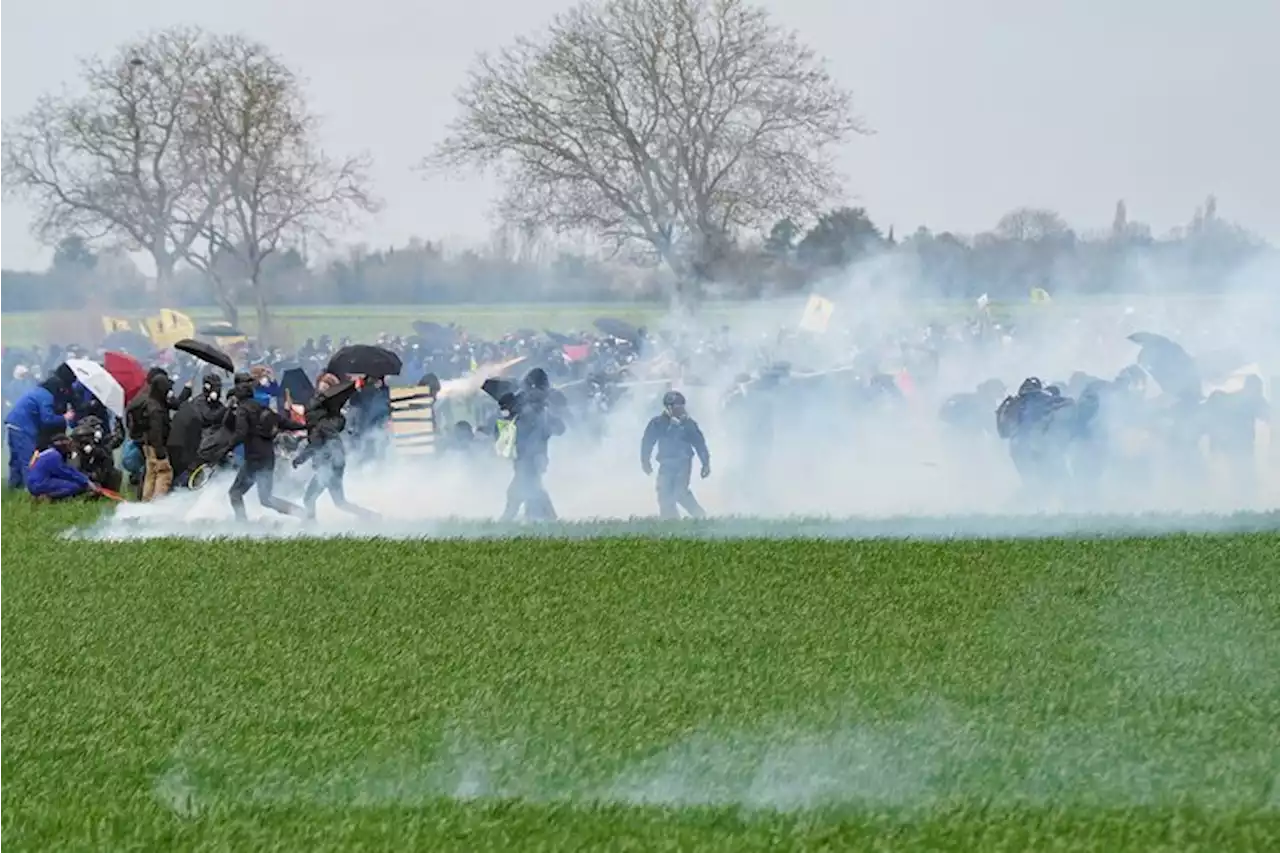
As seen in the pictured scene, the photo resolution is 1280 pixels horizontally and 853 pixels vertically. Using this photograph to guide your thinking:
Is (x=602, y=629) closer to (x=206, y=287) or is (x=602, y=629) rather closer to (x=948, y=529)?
(x=948, y=529)

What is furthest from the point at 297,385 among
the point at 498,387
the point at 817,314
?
the point at 817,314

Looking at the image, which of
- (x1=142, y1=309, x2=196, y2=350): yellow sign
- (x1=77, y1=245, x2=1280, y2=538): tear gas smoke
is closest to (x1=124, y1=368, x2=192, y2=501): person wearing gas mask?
(x1=77, y1=245, x2=1280, y2=538): tear gas smoke

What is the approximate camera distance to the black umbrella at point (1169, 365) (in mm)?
19000

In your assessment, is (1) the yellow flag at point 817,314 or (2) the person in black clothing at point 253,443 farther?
(1) the yellow flag at point 817,314

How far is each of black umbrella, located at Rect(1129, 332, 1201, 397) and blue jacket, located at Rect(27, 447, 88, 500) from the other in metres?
11.6

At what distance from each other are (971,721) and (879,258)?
2025cm

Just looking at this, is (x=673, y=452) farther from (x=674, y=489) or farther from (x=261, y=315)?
(x=261, y=315)

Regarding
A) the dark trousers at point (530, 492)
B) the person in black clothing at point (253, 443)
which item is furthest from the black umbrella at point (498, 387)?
the person in black clothing at point (253, 443)

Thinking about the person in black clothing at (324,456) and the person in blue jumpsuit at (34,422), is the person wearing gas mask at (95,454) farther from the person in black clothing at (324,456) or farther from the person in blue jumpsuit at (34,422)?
the person in black clothing at (324,456)

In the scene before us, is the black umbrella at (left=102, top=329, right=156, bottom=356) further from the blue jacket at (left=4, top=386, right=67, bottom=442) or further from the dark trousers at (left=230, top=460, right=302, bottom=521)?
the dark trousers at (left=230, top=460, right=302, bottom=521)

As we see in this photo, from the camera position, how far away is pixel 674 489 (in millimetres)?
17891

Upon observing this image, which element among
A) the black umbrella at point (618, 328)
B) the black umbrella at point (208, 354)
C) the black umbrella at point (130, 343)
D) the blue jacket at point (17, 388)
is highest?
the black umbrella at point (208, 354)

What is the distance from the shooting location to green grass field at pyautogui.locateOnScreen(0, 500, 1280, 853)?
6.98m

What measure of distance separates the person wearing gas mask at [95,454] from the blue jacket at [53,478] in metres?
0.61
